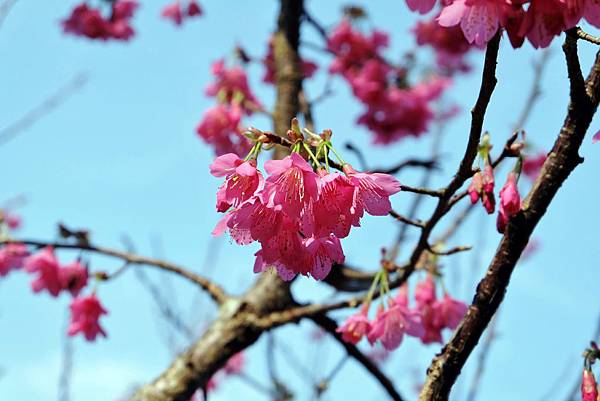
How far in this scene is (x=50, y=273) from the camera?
3.21 m

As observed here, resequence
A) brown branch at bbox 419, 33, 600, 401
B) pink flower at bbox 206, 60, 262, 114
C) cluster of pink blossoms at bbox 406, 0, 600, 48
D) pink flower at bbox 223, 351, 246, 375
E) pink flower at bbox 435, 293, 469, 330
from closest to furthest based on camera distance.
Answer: cluster of pink blossoms at bbox 406, 0, 600, 48 < brown branch at bbox 419, 33, 600, 401 < pink flower at bbox 435, 293, 469, 330 < pink flower at bbox 206, 60, 262, 114 < pink flower at bbox 223, 351, 246, 375

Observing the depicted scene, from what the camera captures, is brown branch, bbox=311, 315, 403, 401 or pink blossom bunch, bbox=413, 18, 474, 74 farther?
pink blossom bunch, bbox=413, 18, 474, 74

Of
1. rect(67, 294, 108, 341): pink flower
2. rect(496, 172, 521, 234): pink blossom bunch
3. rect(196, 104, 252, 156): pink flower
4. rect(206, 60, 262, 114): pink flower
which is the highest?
rect(206, 60, 262, 114): pink flower

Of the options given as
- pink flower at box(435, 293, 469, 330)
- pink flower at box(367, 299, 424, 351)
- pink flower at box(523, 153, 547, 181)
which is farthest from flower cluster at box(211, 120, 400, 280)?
pink flower at box(523, 153, 547, 181)

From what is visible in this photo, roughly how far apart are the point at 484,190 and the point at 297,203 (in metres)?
0.51

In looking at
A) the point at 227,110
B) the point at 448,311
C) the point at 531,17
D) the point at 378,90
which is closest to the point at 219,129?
the point at 227,110

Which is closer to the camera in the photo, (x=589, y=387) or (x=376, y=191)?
(x=376, y=191)

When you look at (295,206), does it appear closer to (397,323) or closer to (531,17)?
(531,17)

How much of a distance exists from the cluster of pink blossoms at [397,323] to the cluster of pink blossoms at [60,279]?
1.31 m

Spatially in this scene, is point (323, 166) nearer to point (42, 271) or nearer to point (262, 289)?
point (262, 289)

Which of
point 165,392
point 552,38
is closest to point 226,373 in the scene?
point 165,392

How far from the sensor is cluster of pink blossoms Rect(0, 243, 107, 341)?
3.06 meters

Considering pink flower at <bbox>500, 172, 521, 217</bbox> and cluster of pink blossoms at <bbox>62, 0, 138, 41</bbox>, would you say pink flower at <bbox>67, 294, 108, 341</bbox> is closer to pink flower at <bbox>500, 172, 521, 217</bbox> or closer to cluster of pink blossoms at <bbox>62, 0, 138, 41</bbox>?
pink flower at <bbox>500, 172, 521, 217</bbox>

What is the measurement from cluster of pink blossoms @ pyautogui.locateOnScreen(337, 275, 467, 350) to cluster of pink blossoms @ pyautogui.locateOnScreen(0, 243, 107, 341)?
1.31 metres
